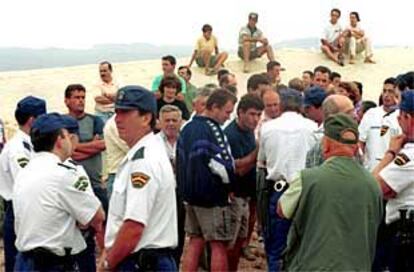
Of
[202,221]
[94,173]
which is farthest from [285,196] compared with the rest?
[94,173]

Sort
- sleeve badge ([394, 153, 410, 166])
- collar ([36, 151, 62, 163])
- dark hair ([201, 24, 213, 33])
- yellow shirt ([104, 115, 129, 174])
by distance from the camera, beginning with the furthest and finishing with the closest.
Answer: dark hair ([201, 24, 213, 33]) < yellow shirt ([104, 115, 129, 174]) < sleeve badge ([394, 153, 410, 166]) < collar ([36, 151, 62, 163])

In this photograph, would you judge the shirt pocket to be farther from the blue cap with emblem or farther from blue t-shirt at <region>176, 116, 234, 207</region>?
blue t-shirt at <region>176, 116, 234, 207</region>

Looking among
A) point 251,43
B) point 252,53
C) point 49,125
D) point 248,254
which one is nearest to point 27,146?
point 49,125

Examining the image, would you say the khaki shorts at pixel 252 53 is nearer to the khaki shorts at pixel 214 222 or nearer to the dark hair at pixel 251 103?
the dark hair at pixel 251 103

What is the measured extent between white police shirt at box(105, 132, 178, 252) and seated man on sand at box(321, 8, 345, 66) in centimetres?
1410

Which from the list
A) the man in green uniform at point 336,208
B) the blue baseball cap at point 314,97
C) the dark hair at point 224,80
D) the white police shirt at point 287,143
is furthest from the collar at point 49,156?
the dark hair at point 224,80

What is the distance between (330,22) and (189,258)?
1212 centimetres

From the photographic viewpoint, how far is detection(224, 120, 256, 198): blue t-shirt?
6819 mm

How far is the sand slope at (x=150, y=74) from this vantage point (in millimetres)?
17594

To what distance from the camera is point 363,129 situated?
23.0ft

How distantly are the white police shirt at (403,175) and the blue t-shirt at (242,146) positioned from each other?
6.19ft

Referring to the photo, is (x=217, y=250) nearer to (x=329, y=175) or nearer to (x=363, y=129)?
(x=363, y=129)

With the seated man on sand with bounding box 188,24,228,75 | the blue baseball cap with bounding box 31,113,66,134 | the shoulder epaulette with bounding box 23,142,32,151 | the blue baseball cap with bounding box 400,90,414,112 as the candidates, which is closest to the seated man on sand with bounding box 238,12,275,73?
the seated man on sand with bounding box 188,24,228,75

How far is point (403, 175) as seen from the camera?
500 centimetres
